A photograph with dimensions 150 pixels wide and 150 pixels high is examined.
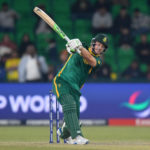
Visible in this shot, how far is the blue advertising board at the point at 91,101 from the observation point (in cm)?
1484

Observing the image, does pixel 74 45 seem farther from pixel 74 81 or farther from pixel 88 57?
pixel 74 81

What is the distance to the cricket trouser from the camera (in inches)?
353

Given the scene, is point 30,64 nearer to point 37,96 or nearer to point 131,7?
point 37,96

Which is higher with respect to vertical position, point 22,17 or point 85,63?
point 22,17

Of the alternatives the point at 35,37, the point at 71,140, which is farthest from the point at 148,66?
the point at 71,140

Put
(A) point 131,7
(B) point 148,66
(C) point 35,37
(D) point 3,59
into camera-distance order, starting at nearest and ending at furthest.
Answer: (D) point 3,59 < (B) point 148,66 < (C) point 35,37 < (A) point 131,7

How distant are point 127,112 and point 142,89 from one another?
2.25 ft

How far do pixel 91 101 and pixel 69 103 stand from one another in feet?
19.5

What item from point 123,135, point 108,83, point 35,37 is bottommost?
point 123,135

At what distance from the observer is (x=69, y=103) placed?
9016mm

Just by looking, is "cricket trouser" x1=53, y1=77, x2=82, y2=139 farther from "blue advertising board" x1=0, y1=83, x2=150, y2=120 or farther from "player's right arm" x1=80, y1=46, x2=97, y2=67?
"blue advertising board" x1=0, y1=83, x2=150, y2=120

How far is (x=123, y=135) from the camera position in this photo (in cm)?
1239

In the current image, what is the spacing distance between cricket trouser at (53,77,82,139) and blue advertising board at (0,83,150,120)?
5.60 meters

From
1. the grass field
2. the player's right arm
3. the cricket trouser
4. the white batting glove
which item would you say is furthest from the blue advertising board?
the white batting glove
